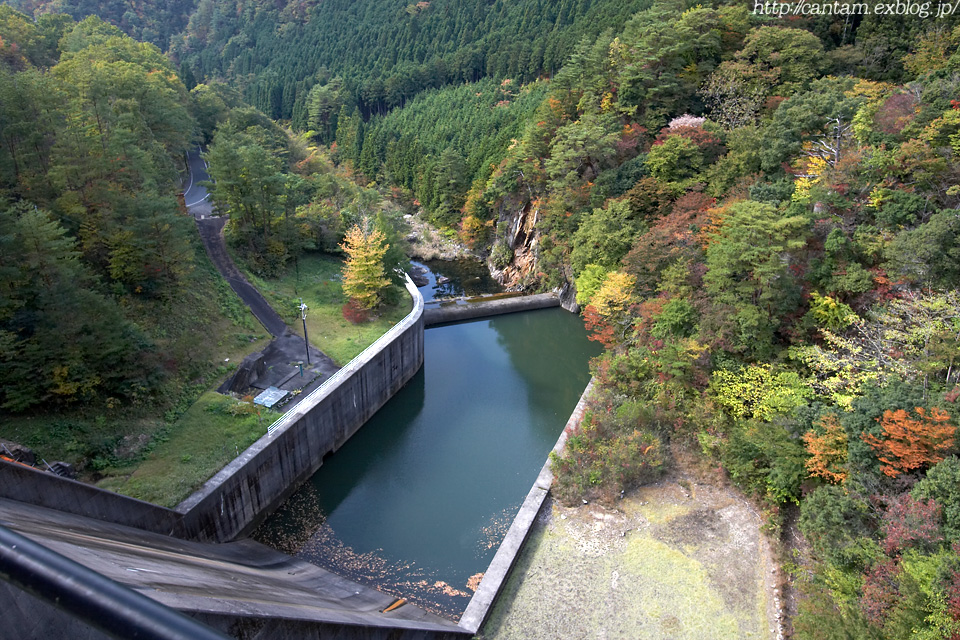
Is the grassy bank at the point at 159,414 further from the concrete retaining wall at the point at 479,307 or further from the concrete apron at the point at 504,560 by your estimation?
the concrete retaining wall at the point at 479,307

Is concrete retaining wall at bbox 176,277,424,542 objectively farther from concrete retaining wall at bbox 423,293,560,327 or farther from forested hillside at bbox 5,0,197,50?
forested hillside at bbox 5,0,197,50

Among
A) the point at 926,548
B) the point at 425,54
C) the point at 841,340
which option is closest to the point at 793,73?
the point at 841,340

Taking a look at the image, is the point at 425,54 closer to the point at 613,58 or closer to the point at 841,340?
the point at 613,58

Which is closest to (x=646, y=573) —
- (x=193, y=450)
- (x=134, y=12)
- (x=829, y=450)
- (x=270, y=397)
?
(x=829, y=450)

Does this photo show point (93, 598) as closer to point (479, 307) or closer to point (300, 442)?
point (300, 442)

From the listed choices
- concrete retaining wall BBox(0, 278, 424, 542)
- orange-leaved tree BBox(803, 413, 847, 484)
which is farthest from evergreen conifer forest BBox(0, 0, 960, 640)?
concrete retaining wall BBox(0, 278, 424, 542)

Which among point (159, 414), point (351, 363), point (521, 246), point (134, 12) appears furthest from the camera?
point (134, 12)
